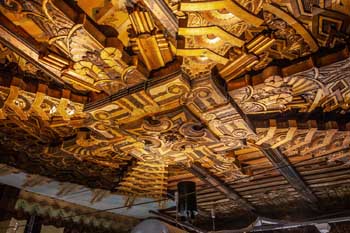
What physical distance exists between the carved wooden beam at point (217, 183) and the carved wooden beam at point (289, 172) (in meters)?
0.81

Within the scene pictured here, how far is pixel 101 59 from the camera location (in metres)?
1.98

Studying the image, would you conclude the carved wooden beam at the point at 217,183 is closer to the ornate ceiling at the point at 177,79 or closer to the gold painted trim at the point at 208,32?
the ornate ceiling at the point at 177,79

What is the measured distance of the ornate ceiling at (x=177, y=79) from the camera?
5.61ft

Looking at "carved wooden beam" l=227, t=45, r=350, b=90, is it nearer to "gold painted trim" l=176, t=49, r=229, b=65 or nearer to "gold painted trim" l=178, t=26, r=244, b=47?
"gold painted trim" l=176, t=49, r=229, b=65

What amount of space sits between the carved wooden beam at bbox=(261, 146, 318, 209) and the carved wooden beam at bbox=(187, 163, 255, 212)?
813mm

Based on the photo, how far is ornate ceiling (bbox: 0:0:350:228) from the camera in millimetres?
A: 1711

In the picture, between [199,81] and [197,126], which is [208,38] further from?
[197,126]

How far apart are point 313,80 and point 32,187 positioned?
4.12 metres

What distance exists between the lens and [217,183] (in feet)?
13.4

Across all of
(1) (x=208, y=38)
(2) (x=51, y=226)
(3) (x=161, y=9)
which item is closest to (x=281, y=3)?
(1) (x=208, y=38)

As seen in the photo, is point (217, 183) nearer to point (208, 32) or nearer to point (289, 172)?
point (289, 172)

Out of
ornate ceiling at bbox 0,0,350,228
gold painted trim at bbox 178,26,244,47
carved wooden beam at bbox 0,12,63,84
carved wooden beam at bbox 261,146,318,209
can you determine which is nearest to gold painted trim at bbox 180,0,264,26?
ornate ceiling at bbox 0,0,350,228

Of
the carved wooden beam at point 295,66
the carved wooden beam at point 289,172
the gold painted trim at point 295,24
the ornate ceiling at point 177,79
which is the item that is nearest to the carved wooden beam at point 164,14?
the ornate ceiling at point 177,79

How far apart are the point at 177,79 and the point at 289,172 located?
7.63 ft
